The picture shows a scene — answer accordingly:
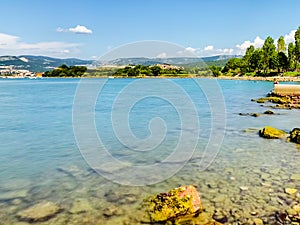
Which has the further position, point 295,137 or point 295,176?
point 295,137

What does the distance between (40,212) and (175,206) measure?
11.8 feet

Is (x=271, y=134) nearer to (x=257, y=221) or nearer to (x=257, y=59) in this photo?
(x=257, y=221)

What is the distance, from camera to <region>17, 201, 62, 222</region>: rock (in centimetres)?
802

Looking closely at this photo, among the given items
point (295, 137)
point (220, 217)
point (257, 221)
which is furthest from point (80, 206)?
point (295, 137)

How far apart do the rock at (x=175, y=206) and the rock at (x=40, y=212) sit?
8.33 ft

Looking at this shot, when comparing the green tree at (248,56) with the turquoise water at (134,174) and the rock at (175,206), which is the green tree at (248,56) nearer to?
the turquoise water at (134,174)

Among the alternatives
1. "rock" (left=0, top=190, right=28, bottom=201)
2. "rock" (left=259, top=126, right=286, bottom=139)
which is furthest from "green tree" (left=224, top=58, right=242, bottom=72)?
"rock" (left=0, top=190, right=28, bottom=201)

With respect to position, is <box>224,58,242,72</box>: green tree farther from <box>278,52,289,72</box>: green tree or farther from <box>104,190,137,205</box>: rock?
<box>104,190,137,205</box>: rock

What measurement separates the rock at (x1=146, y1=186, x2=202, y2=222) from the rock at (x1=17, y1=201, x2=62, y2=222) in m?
2.54

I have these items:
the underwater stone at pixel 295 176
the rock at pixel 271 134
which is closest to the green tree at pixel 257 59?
the rock at pixel 271 134

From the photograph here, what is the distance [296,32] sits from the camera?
98375 millimetres

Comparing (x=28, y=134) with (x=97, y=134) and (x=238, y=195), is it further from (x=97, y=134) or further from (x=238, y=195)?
(x=238, y=195)

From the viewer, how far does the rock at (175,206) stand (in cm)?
782

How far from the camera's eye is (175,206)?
793cm
